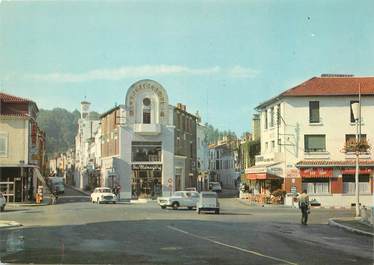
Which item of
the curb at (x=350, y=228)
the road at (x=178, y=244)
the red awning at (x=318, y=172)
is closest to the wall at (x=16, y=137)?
A: the red awning at (x=318, y=172)

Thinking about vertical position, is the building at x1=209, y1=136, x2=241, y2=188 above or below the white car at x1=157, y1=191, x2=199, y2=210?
above

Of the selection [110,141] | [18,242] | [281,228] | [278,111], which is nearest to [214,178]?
[110,141]

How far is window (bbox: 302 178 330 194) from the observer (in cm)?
5525

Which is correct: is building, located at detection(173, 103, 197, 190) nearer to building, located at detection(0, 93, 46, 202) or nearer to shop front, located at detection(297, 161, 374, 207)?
shop front, located at detection(297, 161, 374, 207)

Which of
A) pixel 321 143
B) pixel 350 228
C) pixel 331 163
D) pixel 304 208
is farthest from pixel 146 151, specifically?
pixel 350 228

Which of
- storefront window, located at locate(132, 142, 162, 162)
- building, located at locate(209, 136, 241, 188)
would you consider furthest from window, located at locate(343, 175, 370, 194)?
building, located at locate(209, 136, 241, 188)

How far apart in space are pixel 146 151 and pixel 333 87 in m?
25.2

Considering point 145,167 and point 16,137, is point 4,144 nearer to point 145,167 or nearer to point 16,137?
point 16,137

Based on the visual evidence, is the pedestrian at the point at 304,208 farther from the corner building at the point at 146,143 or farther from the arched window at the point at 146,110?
the arched window at the point at 146,110

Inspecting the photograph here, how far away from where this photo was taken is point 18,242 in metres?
20.2

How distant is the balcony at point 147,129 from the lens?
231 ft

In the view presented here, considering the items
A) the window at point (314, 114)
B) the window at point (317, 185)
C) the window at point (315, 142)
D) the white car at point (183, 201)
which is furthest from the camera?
the window at point (314, 114)

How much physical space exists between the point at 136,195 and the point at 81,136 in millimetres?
46594

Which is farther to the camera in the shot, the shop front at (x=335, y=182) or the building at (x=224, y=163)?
the building at (x=224, y=163)
